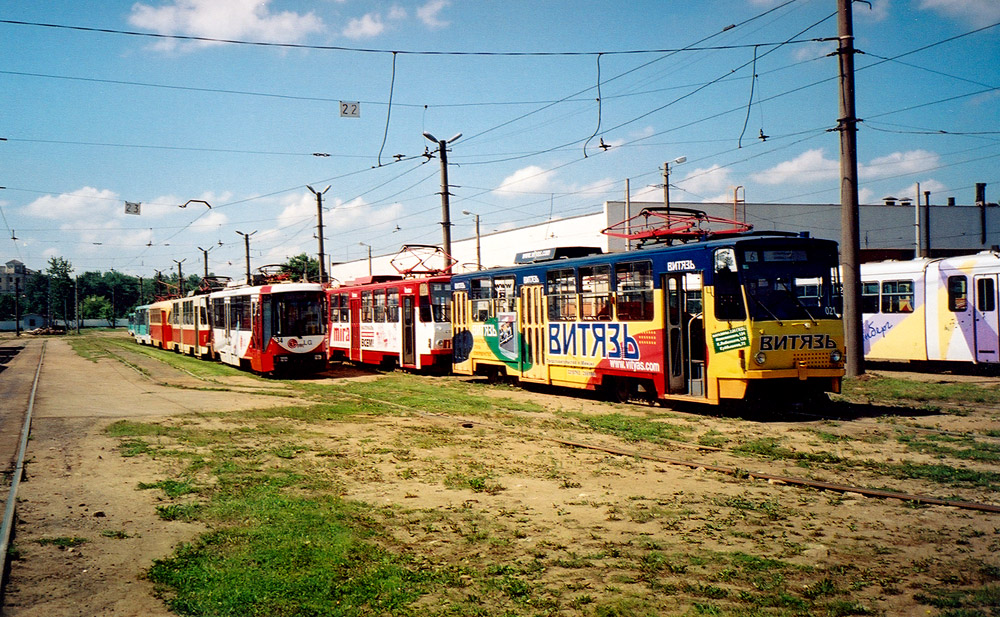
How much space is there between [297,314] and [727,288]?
15.5m

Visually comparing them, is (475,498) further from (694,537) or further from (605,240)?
(605,240)

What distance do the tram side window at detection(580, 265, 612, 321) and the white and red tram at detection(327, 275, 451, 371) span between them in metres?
7.05

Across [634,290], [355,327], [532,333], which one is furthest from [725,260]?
[355,327]

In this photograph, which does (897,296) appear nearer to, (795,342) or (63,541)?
(795,342)

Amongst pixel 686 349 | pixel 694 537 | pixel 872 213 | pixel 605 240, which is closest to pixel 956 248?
pixel 872 213

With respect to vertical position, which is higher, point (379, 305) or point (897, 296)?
point (379, 305)

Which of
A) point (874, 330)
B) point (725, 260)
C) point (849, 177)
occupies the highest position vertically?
point (849, 177)

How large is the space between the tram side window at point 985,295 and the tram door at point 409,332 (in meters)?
15.6

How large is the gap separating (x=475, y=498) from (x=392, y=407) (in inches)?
309

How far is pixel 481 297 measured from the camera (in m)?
20.1

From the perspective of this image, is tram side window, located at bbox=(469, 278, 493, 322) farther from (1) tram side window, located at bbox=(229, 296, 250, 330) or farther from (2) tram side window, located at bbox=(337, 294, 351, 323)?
(2) tram side window, located at bbox=(337, 294, 351, 323)

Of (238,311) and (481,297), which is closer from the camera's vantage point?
(481,297)

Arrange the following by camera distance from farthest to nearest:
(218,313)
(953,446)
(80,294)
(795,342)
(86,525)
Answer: (80,294) → (218,313) → (795,342) → (953,446) → (86,525)

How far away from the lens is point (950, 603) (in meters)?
4.68
